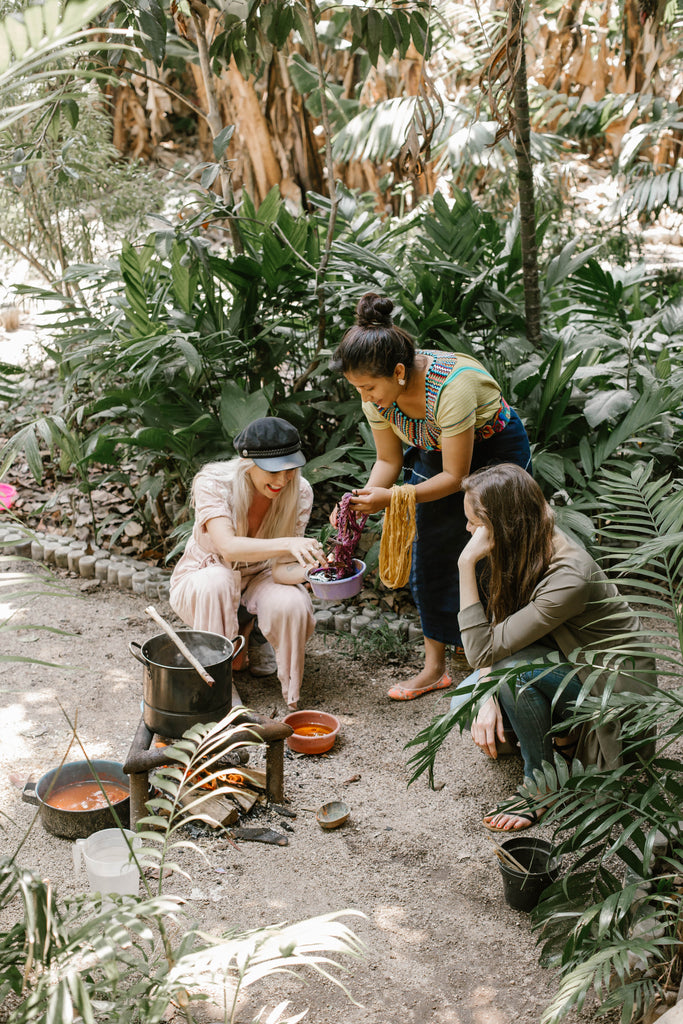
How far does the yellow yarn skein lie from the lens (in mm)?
2896

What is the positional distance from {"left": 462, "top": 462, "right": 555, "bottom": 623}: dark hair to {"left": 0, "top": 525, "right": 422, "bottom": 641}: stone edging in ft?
4.43

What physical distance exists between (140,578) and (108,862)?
2123 mm

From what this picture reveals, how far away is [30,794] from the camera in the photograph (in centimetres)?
259

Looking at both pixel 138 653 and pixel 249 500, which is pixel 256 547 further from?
pixel 138 653

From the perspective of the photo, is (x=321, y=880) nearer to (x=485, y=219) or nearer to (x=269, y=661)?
(x=269, y=661)

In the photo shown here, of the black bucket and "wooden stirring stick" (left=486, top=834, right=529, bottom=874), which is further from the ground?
"wooden stirring stick" (left=486, top=834, right=529, bottom=874)

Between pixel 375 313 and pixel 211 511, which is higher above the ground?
pixel 375 313

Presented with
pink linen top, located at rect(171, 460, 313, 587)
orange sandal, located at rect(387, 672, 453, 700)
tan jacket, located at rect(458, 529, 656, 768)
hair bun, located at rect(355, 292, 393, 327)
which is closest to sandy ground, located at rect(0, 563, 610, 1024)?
orange sandal, located at rect(387, 672, 453, 700)

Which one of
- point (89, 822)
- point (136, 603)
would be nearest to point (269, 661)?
point (136, 603)

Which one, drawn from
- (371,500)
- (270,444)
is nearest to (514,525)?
(371,500)

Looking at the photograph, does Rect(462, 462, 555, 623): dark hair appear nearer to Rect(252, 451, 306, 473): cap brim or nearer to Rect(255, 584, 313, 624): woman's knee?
Rect(252, 451, 306, 473): cap brim

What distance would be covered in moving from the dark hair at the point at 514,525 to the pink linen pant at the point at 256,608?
870mm

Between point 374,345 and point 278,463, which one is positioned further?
point 278,463

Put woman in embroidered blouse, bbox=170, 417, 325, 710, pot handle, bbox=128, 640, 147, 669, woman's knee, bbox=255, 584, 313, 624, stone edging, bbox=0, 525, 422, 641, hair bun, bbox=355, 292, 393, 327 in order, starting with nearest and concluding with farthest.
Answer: pot handle, bbox=128, 640, 147, 669 < hair bun, bbox=355, 292, 393, 327 < woman in embroidered blouse, bbox=170, 417, 325, 710 < woman's knee, bbox=255, 584, 313, 624 < stone edging, bbox=0, 525, 422, 641
